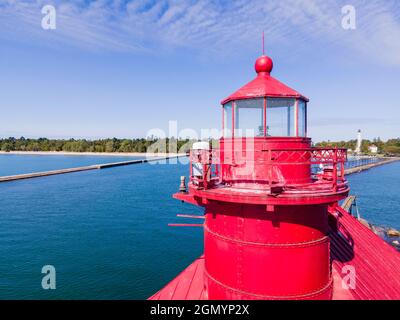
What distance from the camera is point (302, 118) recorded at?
8.59m

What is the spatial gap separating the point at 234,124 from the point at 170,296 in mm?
6270

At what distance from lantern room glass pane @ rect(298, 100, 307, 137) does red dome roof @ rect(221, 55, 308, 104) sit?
0.68 feet

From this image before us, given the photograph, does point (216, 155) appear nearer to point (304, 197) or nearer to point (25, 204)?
point (304, 197)

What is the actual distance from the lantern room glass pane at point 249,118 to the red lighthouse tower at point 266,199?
30mm

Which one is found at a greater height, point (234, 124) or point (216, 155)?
point (234, 124)

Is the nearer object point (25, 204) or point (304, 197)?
point (304, 197)

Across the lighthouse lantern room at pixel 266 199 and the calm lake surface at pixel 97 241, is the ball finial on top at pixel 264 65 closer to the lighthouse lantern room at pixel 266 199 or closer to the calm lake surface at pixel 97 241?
the lighthouse lantern room at pixel 266 199

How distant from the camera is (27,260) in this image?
26.5 meters

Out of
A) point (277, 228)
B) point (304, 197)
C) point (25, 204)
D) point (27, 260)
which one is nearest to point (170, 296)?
point (277, 228)

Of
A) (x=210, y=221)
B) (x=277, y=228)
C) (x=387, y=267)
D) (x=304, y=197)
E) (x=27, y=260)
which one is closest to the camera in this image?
(x=304, y=197)

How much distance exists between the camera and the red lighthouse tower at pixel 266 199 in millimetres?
7332

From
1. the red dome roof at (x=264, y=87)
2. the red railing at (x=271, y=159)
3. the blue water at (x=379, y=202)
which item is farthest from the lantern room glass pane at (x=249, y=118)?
the blue water at (x=379, y=202)

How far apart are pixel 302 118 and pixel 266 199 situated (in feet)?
10.7

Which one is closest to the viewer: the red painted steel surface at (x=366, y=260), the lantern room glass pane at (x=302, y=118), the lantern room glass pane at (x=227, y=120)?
the lantern room glass pane at (x=302, y=118)
